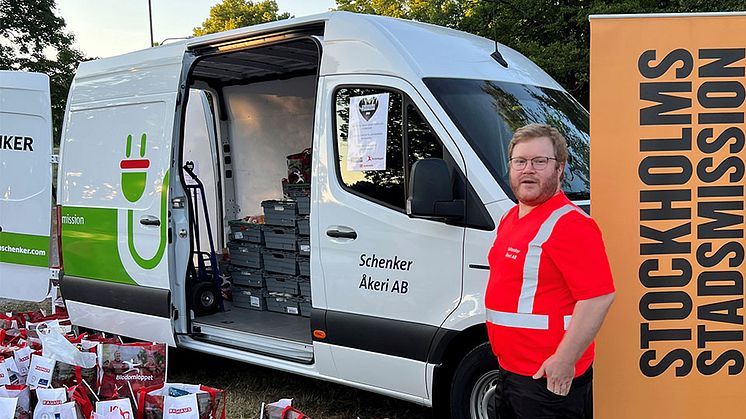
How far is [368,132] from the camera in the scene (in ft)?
13.2

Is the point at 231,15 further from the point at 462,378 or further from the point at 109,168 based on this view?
the point at 462,378

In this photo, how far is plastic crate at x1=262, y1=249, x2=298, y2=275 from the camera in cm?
599

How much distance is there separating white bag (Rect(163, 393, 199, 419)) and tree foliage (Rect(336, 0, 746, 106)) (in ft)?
33.3

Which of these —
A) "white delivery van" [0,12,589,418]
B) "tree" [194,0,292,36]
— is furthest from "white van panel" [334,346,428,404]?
"tree" [194,0,292,36]

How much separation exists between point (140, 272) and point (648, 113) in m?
3.84

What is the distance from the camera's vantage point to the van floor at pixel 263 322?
5.18m

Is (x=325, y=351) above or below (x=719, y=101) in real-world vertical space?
below

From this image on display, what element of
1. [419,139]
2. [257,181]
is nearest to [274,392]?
[419,139]

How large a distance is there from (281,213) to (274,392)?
1.65 metres

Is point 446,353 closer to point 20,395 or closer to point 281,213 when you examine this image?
point 20,395

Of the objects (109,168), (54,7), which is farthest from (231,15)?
(109,168)

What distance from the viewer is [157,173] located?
508 cm

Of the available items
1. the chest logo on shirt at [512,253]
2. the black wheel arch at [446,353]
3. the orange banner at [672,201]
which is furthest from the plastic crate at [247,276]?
the chest logo on shirt at [512,253]

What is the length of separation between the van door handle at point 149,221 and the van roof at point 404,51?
1580 millimetres
